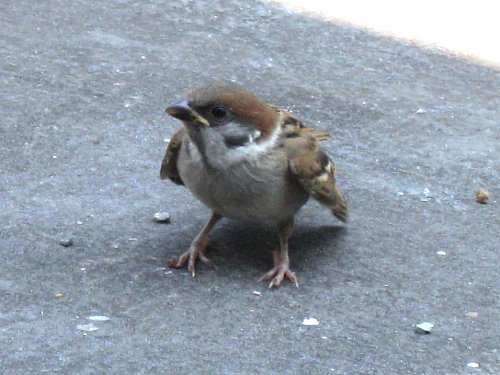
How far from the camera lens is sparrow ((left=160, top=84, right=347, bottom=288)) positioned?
4.71 metres

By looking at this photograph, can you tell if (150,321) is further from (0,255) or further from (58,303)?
(0,255)

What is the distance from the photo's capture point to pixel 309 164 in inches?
193

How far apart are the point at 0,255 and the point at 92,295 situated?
1.73ft

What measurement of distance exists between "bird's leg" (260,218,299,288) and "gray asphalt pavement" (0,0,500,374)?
0.16 feet

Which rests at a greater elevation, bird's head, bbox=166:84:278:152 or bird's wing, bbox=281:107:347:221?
bird's head, bbox=166:84:278:152

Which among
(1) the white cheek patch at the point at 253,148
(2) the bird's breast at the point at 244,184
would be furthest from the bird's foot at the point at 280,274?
(1) the white cheek patch at the point at 253,148

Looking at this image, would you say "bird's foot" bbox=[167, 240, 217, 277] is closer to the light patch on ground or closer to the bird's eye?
the bird's eye

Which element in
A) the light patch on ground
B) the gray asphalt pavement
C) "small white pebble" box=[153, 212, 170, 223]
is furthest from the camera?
the light patch on ground

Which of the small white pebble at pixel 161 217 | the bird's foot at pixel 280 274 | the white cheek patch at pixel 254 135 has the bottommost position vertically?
the small white pebble at pixel 161 217

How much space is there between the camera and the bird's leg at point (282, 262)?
4.99m

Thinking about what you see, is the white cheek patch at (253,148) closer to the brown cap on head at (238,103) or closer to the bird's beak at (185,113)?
A: the brown cap on head at (238,103)

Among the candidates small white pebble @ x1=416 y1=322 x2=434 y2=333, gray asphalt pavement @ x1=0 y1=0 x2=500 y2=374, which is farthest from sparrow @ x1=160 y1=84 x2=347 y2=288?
small white pebble @ x1=416 y1=322 x2=434 y2=333

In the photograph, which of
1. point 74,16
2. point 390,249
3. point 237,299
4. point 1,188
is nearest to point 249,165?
point 237,299

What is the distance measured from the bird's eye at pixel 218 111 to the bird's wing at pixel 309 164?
1.12 feet
